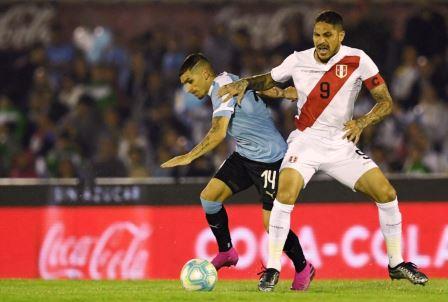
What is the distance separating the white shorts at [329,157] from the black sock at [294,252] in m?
0.79

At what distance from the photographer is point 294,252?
11734 mm

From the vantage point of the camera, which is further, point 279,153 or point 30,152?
point 30,152

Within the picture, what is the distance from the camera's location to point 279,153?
1200 centimetres

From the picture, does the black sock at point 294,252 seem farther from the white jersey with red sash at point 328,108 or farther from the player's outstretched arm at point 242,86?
the player's outstretched arm at point 242,86

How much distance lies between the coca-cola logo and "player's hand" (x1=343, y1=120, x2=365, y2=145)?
4.76m

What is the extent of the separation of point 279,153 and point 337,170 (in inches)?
34.0

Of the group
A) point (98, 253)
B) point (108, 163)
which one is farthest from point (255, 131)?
point (108, 163)

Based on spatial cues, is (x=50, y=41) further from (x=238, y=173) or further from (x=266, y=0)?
(x=238, y=173)

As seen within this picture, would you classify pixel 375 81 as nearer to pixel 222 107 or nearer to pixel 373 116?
pixel 373 116

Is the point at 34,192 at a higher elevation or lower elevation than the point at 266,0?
lower

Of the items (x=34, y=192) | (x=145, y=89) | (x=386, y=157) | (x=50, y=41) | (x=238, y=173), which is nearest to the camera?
(x=238, y=173)

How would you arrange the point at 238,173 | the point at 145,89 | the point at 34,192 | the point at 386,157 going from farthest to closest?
the point at 145,89 → the point at 386,157 → the point at 34,192 → the point at 238,173

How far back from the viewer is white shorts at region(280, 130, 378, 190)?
441 inches

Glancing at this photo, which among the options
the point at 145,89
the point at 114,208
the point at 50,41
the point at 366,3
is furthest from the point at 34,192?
the point at 366,3
